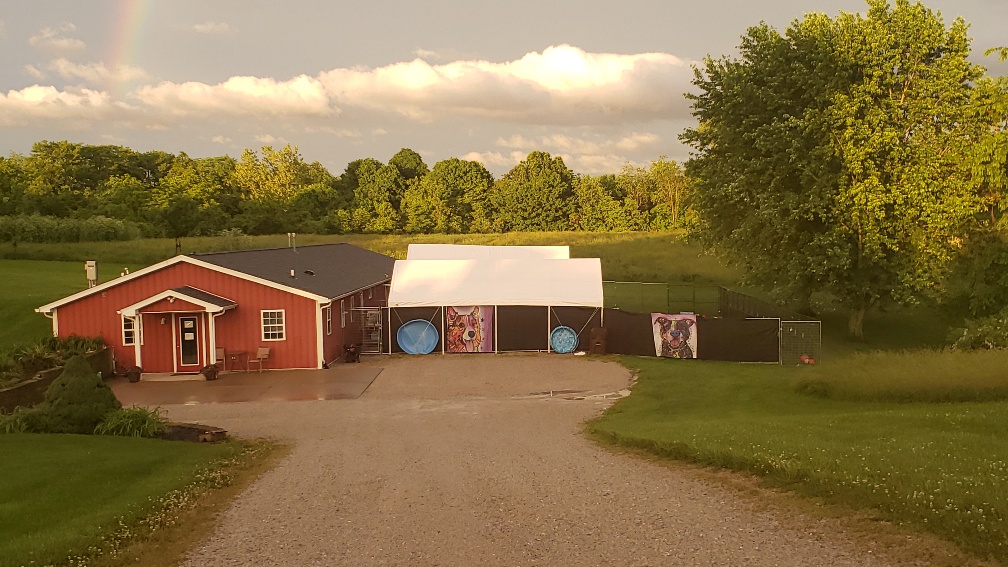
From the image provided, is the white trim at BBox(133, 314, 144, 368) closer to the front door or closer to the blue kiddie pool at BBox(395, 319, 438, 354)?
the front door

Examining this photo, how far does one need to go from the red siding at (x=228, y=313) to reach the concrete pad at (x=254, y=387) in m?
0.94

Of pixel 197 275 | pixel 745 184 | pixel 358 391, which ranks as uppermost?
pixel 745 184

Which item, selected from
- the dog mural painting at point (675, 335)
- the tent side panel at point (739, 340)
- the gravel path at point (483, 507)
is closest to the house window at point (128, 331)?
the gravel path at point (483, 507)

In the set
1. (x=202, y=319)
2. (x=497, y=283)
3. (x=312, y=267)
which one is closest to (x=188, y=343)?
(x=202, y=319)

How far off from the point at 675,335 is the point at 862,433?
15.7 m

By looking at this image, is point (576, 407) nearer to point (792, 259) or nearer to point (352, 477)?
point (352, 477)

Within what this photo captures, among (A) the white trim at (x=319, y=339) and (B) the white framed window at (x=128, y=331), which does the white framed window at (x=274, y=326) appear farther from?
(B) the white framed window at (x=128, y=331)

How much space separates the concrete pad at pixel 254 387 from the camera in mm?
21281

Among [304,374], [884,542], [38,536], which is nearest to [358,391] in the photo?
[304,374]

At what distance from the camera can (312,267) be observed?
32.5 meters

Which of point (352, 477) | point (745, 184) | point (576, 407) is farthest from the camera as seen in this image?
point (745, 184)

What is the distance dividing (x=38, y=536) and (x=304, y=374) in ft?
56.5

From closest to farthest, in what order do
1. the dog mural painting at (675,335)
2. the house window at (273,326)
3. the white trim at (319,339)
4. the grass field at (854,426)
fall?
the grass field at (854,426)
the white trim at (319,339)
the house window at (273,326)
the dog mural painting at (675,335)

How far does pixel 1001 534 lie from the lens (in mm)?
7062
